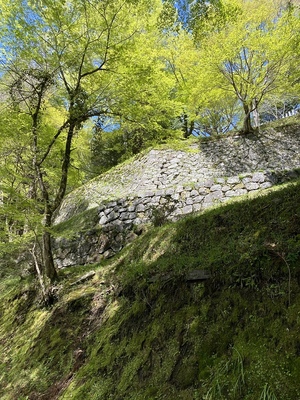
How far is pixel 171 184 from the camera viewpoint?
10.6 meters

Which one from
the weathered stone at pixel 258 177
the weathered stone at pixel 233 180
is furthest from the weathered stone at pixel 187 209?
the weathered stone at pixel 258 177

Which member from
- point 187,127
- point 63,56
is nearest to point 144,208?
point 63,56

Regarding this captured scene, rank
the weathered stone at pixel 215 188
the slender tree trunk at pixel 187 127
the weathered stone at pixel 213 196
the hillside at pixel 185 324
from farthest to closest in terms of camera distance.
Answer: the slender tree trunk at pixel 187 127
the weathered stone at pixel 215 188
the weathered stone at pixel 213 196
the hillside at pixel 185 324

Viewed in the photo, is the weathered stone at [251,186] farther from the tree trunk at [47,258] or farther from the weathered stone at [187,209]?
the tree trunk at [47,258]

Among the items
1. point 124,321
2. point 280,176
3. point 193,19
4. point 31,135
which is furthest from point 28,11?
point 280,176

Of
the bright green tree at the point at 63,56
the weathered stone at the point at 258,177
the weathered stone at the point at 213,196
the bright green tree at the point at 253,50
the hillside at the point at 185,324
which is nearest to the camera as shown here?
the hillside at the point at 185,324

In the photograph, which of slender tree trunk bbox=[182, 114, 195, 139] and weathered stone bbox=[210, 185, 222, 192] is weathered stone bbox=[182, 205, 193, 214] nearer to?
weathered stone bbox=[210, 185, 222, 192]

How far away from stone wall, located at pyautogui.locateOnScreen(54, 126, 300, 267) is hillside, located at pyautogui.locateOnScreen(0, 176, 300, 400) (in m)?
2.69

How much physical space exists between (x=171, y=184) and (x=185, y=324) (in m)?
7.94

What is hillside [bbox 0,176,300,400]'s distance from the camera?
2.18 metres

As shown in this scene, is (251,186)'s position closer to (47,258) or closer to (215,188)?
(215,188)

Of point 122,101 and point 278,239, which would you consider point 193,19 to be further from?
point 278,239

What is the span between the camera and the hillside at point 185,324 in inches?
85.8

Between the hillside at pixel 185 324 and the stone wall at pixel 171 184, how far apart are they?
2.69 meters
